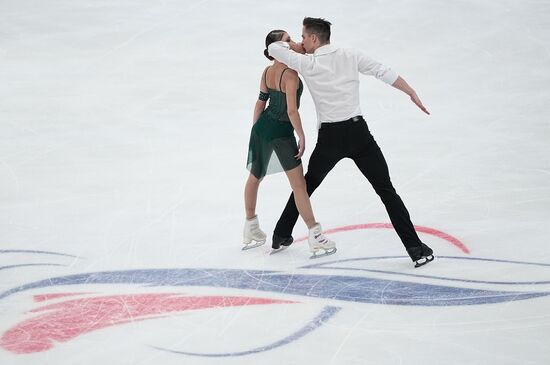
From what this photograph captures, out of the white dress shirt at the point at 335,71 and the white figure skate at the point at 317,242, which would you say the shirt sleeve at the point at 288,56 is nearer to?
the white dress shirt at the point at 335,71

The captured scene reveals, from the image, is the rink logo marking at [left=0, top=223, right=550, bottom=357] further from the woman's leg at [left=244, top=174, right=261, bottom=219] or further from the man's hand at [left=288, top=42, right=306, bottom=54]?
the man's hand at [left=288, top=42, right=306, bottom=54]

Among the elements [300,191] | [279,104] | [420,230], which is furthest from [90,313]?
[420,230]

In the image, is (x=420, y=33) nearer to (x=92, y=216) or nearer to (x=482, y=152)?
(x=482, y=152)

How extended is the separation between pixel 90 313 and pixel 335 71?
2101mm

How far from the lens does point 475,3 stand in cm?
1205

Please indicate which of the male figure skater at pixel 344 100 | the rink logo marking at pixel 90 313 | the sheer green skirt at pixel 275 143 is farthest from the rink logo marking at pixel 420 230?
the rink logo marking at pixel 90 313

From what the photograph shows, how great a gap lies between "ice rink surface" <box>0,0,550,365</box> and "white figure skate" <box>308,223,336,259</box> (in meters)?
0.15

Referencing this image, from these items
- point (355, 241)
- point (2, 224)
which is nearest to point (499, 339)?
point (355, 241)

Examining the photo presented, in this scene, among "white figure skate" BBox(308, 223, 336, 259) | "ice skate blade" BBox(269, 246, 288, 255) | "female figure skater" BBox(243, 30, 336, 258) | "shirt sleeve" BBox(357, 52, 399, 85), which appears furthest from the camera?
"ice skate blade" BBox(269, 246, 288, 255)

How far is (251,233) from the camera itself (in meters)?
6.19

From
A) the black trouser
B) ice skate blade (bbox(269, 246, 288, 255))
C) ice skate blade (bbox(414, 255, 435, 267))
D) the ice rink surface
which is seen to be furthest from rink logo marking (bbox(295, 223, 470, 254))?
the black trouser

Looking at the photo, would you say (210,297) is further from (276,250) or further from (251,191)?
(251,191)

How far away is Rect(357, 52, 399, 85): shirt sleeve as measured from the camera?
18.2 ft

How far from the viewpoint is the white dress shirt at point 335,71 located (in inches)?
219
